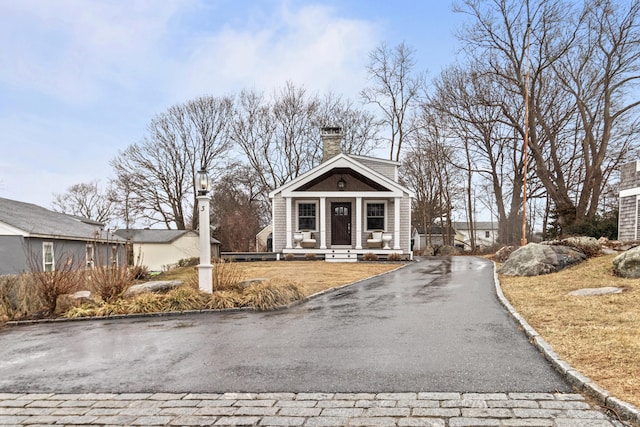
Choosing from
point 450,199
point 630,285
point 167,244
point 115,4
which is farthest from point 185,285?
point 450,199

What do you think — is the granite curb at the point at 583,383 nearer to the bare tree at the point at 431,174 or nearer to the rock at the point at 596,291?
the rock at the point at 596,291

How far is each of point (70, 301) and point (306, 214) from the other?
1431 cm

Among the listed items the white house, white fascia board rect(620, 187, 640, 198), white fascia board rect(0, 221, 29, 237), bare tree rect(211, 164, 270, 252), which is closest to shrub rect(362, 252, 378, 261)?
white fascia board rect(620, 187, 640, 198)

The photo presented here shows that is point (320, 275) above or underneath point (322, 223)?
underneath

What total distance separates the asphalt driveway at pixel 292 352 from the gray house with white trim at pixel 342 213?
12.8 meters

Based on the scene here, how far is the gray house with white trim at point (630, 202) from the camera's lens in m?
16.1

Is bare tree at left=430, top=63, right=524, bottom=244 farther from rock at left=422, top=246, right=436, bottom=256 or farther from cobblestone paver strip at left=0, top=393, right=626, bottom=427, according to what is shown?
cobblestone paver strip at left=0, top=393, right=626, bottom=427

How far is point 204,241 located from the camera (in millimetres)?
9781

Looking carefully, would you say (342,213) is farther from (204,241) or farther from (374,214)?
(204,241)

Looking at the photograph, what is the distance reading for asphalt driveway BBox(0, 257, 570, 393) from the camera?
4.49m

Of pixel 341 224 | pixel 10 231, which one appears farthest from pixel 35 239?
pixel 341 224

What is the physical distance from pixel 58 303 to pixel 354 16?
10.7 meters

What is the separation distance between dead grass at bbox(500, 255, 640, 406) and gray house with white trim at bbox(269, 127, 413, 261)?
414 inches

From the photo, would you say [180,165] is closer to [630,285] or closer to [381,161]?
[381,161]
